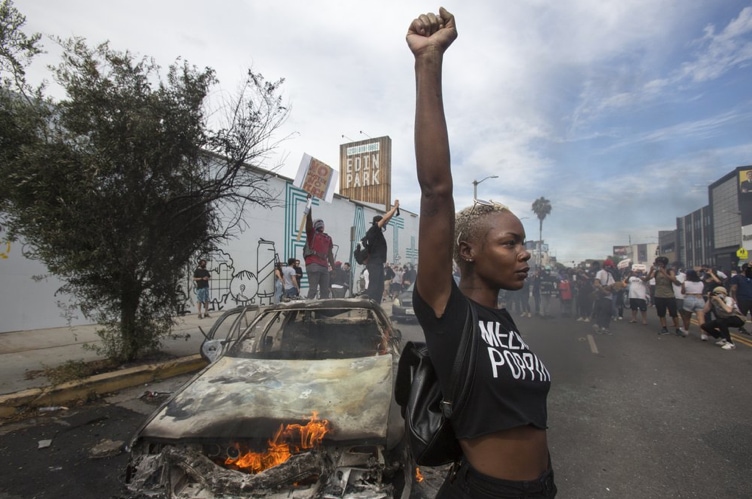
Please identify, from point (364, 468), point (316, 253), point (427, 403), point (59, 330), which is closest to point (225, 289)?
point (59, 330)

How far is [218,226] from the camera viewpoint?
733 centimetres

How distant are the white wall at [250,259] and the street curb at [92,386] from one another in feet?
3.69

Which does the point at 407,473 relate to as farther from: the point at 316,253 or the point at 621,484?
the point at 316,253

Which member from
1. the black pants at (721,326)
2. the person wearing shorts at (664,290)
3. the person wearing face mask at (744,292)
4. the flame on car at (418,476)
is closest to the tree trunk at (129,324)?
the flame on car at (418,476)

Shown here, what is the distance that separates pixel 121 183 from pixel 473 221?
579 cm

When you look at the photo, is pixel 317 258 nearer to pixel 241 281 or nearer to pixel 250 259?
pixel 241 281

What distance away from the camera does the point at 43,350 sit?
7094 mm

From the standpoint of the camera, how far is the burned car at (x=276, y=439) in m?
2.24

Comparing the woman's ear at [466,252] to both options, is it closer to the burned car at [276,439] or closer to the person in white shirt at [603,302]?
the burned car at [276,439]

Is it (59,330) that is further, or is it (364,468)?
(59,330)

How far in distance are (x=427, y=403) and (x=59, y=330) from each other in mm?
10559

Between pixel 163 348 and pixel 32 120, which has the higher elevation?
pixel 32 120

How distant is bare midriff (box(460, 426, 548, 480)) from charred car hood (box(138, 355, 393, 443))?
4.16 ft

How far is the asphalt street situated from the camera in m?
3.11
